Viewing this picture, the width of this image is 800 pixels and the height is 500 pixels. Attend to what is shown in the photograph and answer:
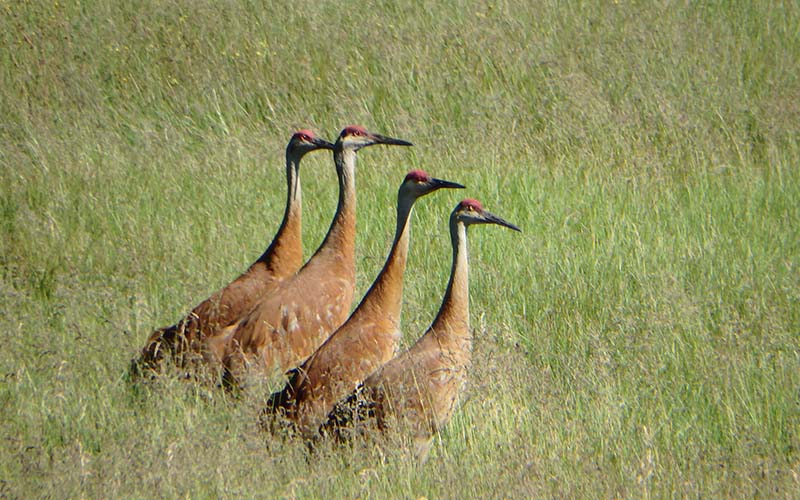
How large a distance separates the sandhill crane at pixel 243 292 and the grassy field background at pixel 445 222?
0.27 meters

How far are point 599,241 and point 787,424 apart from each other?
2653 millimetres

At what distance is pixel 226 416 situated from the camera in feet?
17.4

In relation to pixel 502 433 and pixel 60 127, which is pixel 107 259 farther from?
pixel 502 433

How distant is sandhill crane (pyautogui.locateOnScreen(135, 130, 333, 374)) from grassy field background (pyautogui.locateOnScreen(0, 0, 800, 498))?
0.27m

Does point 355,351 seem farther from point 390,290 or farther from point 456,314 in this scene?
point 456,314

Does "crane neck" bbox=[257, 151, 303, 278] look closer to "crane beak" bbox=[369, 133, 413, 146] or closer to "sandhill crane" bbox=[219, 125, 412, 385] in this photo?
"sandhill crane" bbox=[219, 125, 412, 385]

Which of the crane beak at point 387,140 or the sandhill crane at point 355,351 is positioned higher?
the crane beak at point 387,140

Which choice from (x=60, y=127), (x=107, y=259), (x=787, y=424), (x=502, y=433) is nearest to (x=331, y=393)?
(x=502, y=433)

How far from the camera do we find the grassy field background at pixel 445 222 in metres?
4.86

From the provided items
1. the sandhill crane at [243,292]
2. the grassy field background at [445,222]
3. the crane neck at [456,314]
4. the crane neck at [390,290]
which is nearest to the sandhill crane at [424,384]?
the crane neck at [456,314]

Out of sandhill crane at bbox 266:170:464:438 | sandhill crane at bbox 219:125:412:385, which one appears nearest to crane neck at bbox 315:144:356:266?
sandhill crane at bbox 219:125:412:385

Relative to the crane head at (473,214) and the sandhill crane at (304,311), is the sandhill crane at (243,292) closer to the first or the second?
the sandhill crane at (304,311)

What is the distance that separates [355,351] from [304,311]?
2.07ft

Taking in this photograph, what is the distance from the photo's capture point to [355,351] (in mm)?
5594
